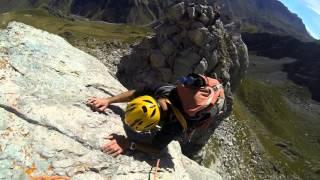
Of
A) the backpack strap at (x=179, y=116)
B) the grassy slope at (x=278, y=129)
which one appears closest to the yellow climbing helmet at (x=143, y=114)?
the backpack strap at (x=179, y=116)

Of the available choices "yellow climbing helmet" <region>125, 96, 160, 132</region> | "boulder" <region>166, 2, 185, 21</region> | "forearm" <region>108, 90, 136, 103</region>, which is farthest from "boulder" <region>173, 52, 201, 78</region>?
"yellow climbing helmet" <region>125, 96, 160, 132</region>

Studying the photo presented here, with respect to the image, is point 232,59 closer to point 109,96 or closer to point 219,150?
point 219,150

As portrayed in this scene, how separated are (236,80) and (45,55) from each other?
1849 inches

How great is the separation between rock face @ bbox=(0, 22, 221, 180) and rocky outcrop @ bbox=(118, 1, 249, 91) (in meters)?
34.1

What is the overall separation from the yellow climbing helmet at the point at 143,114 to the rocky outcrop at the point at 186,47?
36328 millimetres

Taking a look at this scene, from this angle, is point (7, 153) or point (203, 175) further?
point (203, 175)

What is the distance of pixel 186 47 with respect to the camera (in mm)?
49531

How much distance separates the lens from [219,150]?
62.8m

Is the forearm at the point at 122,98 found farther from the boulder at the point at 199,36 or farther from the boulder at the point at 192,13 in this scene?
the boulder at the point at 192,13

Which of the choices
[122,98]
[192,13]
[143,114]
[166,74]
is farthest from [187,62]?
[143,114]

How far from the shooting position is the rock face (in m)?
9.76

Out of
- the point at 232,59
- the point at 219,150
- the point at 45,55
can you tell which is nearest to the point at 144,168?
the point at 45,55

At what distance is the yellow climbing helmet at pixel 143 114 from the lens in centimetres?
1115

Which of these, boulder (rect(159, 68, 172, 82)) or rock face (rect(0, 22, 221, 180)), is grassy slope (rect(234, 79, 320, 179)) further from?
rock face (rect(0, 22, 221, 180))
